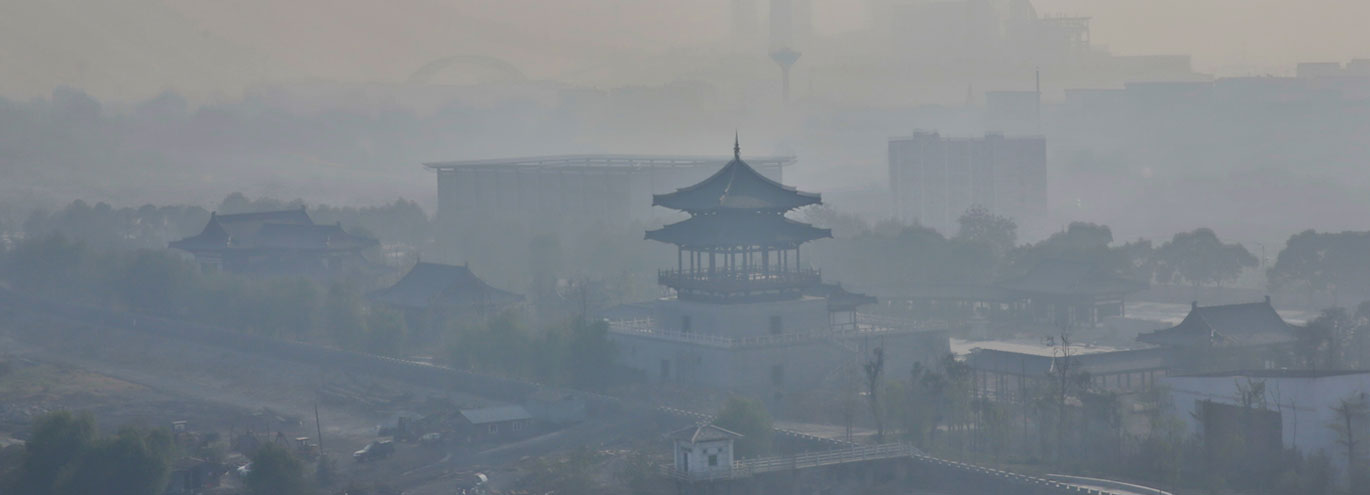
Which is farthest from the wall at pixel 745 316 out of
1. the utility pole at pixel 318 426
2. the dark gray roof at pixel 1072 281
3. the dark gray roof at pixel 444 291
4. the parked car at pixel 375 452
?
the dark gray roof at pixel 1072 281

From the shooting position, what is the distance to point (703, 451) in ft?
98.8

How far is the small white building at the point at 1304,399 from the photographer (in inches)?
1238

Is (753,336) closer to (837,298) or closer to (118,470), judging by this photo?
(837,298)

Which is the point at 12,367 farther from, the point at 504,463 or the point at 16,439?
the point at 504,463

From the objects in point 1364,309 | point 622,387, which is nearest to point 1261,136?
point 1364,309

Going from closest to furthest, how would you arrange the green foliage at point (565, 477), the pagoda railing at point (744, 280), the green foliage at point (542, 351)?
the green foliage at point (565, 477)
the green foliage at point (542, 351)
the pagoda railing at point (744, 280)

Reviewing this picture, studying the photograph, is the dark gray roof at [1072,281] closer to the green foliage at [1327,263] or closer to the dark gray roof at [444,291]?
the green foliage at [1327,263]

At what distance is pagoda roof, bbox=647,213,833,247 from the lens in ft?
142

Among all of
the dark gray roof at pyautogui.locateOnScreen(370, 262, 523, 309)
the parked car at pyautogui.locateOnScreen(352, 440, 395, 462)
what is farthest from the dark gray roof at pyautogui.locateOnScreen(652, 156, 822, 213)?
the parked car at pyautogui.locateOnScreen(352, 440, 395, 462)

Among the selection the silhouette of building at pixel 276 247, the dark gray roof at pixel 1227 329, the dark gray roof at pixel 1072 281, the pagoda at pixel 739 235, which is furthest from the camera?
the silhouette of building at pixel 276 247

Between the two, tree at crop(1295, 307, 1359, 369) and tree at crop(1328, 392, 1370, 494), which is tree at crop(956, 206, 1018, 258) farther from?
tree at crop(1328, 392, 1370, 494)

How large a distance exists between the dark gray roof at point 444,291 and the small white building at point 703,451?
72.1 feet

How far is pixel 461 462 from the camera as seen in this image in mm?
34562

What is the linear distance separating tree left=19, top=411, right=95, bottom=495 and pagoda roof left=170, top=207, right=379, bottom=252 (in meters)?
32.5
